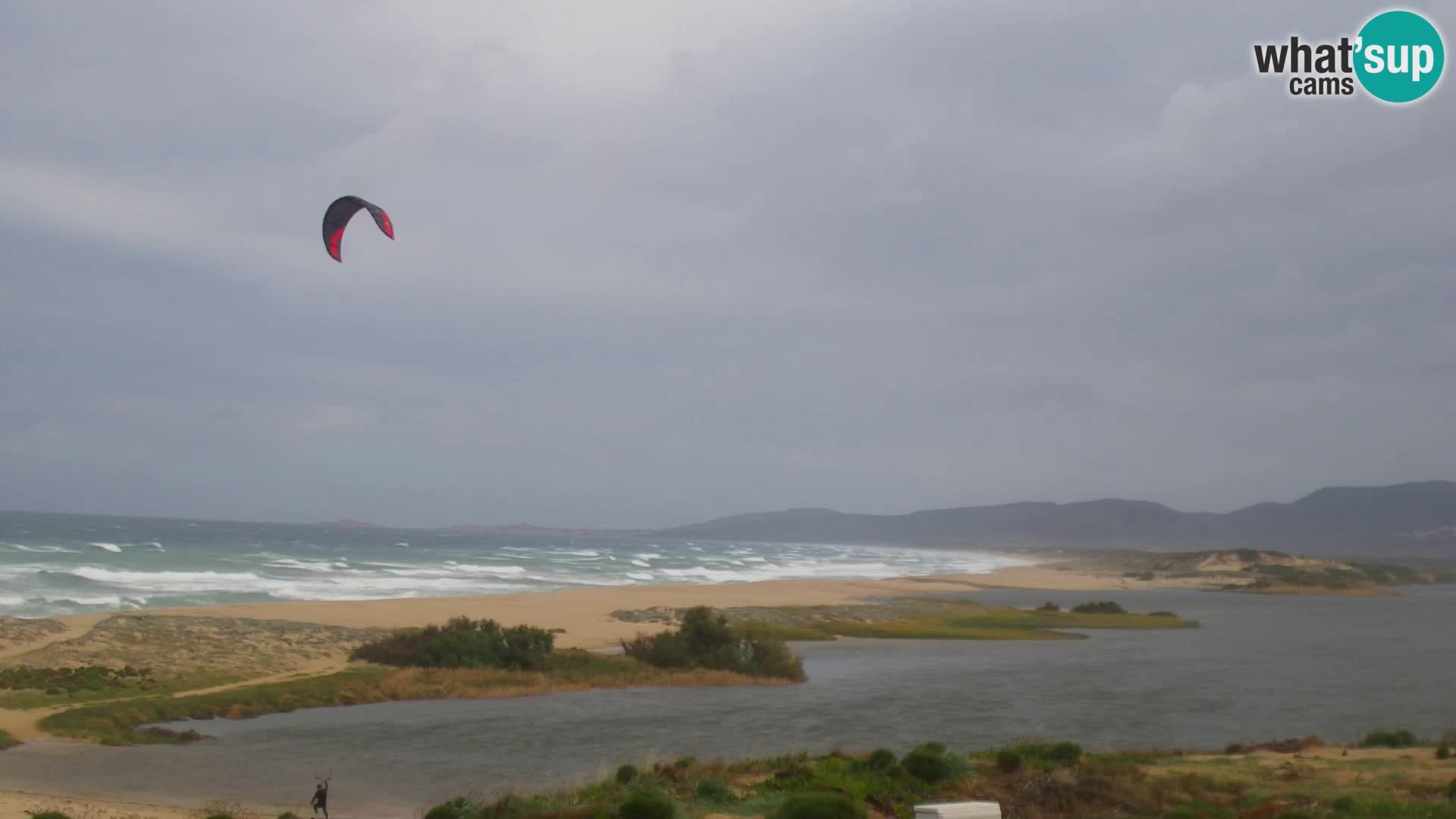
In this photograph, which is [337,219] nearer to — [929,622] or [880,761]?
[880,761]

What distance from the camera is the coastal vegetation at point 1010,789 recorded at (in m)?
12.7

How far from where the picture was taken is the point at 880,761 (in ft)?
52.4

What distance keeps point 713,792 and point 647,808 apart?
255cm

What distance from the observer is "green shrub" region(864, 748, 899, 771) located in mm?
15648

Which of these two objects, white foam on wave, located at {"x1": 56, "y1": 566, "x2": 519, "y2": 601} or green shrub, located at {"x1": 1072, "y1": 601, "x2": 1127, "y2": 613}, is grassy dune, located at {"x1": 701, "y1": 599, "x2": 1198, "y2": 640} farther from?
white foam on wave, located at {"x1": 56, "y1": 566, "x2": 519, "y2": 601}

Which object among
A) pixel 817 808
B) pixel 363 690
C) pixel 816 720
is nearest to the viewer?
pixel 817 808

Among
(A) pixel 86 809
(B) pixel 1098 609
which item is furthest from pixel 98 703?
(B) pixel 1098 609

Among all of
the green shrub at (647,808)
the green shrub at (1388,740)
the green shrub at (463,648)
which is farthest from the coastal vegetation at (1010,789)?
the green shrub at (463,648)

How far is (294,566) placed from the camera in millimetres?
79500

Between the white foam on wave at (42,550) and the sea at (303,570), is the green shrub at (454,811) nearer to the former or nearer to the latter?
the sea at (303,570)

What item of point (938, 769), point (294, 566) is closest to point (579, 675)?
point (938, 769)

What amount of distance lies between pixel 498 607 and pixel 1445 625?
47.5m

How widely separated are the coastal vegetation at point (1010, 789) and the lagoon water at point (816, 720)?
258 centimetres

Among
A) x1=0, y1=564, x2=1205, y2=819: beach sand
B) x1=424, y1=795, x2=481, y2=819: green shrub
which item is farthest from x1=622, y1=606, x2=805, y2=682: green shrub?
x1=424, y1=795, x2=481, y2=819: green shrub
